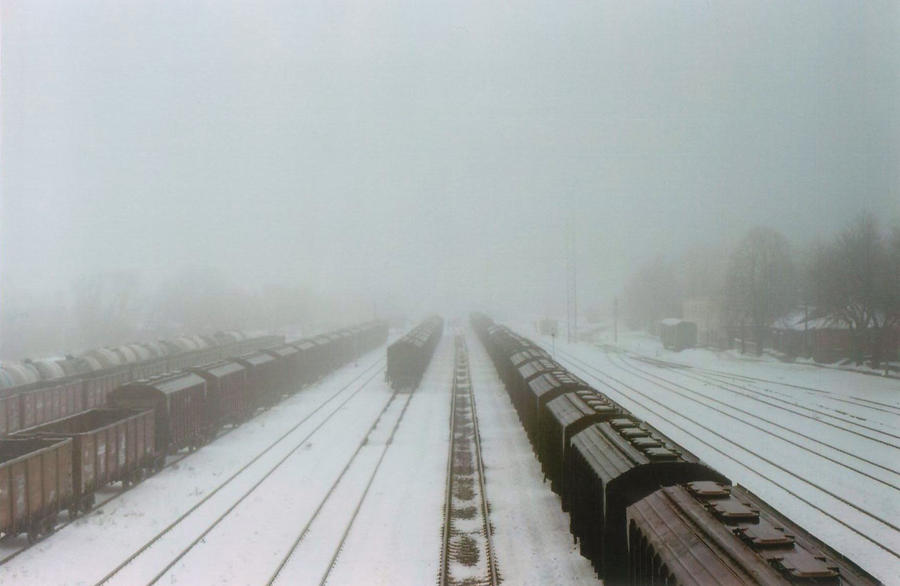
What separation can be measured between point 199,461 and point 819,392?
37.1 metres

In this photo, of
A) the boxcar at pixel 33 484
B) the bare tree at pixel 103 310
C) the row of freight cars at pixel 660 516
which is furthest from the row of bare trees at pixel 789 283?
the bare tree at pixel 103 310

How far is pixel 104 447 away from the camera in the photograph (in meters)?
18.6

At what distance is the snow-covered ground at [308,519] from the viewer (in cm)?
1393

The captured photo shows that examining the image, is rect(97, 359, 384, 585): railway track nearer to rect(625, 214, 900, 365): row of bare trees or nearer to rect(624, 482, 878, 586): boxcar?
rect(624, 482, 878, 586): boxcar

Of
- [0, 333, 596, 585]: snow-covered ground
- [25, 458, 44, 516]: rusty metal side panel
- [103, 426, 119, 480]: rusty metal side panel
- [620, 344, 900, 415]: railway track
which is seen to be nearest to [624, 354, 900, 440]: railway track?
[620, 344, 900, 415]: railway track

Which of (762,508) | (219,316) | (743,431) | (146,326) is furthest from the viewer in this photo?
(219,316)

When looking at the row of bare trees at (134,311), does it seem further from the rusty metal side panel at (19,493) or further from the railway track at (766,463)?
the railway track at (766,463)

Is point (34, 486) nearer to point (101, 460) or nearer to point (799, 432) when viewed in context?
point (101, 460)

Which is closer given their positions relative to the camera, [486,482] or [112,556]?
[112,556]

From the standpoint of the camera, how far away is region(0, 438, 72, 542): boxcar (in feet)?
47.2

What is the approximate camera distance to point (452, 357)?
6838 cm

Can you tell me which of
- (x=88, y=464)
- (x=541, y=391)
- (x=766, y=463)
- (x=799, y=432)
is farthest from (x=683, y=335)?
(x=88, y=464)

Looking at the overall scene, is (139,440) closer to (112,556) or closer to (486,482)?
(112,556)

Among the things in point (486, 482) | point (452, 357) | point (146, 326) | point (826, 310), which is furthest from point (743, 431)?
point (146, 326)
